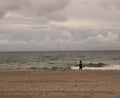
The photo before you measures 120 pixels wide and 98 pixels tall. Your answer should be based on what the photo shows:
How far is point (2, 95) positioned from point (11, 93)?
775mm

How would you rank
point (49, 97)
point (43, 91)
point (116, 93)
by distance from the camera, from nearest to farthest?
point (49, 97) < point (116, 93) < point (43, 91)

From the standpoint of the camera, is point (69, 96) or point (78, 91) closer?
point (69, 96)

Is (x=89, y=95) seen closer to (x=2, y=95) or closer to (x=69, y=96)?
(x=69, y=96)

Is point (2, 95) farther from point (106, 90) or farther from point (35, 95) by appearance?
point (106, 90)

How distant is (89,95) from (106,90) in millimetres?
2120

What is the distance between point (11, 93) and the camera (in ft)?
54.2

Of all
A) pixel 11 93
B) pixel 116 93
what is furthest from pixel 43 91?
pixel 116 93

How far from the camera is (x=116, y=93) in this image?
1625 centimetres

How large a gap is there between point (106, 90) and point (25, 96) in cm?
486

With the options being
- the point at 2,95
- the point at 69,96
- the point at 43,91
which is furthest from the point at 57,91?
the point at 2,95

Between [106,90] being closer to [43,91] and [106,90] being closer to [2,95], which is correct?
[43,91]

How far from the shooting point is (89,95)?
51.6 ft

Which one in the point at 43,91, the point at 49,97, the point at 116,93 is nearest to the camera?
the point at 49,97

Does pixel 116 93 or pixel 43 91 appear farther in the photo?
pixel 43 91
